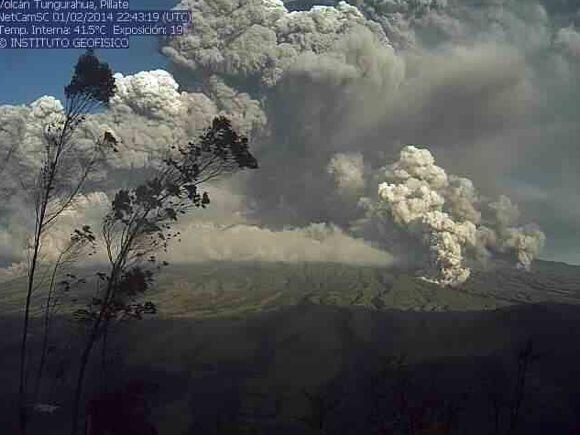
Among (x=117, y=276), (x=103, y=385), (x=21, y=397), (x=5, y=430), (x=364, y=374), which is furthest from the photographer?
(x=364, y=374)

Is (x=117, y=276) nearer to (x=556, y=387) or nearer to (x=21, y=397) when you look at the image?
(x=21, y=397)

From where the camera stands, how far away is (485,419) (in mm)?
123688

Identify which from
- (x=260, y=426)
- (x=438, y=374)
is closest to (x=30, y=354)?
(x=260, y=426)

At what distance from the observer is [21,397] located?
93.9 ft

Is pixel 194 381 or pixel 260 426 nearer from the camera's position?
pixel 260 426

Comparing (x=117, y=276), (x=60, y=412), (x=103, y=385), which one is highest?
(x=117, y=276)

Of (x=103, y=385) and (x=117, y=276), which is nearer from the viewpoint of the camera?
(x=117, y=276)

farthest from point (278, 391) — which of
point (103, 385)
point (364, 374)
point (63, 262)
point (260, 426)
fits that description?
point (63, 262)

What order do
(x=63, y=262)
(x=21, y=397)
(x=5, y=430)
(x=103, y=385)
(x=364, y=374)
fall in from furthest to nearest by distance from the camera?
(x=364, y=374), (x=5, y=430), (x=103, y=385), (x=63, y=262), (x=21, y=397)

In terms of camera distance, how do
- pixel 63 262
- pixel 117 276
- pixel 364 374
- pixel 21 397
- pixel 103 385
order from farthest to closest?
pixel 364 374
pixel 103 385
pixel 63 262
pixel 117 276
pixel 21 397

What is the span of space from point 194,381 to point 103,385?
121 meters

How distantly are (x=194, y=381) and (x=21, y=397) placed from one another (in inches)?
5668

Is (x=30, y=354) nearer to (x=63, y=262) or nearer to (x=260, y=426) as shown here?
(x=260, y=426)

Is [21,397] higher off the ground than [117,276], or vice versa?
[117,276]
